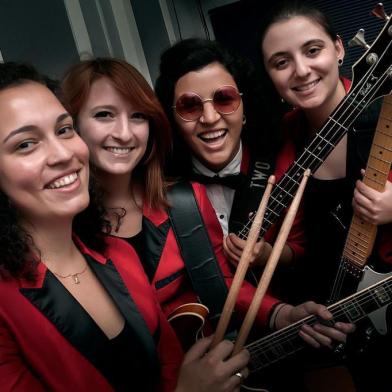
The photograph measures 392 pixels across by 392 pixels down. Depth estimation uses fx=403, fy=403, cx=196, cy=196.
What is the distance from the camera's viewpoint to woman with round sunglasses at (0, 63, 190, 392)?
1048mm

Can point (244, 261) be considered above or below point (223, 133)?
below

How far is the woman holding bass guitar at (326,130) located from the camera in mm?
1374

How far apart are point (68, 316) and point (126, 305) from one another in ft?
0.67

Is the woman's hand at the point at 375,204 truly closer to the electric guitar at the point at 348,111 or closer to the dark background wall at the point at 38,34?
the electric guitar at the point at 348,111

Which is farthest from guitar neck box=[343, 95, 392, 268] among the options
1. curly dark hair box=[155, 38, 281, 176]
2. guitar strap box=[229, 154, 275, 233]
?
curly dark hair box=[155, 38, 281, 176]

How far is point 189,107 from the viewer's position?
165cm

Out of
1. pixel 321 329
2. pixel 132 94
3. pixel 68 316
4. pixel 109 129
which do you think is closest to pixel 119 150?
pixel 109 129

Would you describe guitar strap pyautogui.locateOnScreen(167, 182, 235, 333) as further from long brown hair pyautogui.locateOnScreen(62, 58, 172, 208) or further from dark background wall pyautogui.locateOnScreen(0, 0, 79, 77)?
dark background wall pyautogui.locateOnScreen(0, 0, 79, 77)

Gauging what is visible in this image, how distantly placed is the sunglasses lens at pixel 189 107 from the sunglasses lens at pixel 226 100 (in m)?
0.07

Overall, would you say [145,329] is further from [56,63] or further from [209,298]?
[56,63]

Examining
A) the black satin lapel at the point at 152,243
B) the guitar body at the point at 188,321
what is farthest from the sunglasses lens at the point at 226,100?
the guitar body at the point at 188,321

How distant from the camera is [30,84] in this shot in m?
1.14

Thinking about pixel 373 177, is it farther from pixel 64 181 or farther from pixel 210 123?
pixel 64 181

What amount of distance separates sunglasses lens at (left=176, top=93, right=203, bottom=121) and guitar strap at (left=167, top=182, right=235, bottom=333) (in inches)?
15.1
